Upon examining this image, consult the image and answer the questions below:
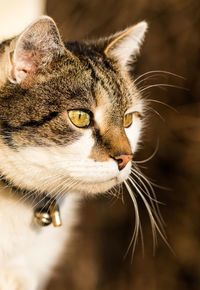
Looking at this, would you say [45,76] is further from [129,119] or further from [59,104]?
[129,119]

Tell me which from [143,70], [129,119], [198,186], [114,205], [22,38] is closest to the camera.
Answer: [22,38]

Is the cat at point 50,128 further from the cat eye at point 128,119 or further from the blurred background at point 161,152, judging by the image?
the blurred background at point 161,152

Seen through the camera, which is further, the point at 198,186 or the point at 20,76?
the point at 198,186

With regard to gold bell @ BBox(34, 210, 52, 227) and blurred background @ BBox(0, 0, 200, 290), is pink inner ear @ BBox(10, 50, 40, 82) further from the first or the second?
blurred background @ BBox(0, 0, 200, 290)

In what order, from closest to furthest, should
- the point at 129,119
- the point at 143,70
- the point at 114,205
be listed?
the point at 129,119
the point at 143,70
the point at 114,205

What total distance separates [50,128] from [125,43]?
11.9 inches

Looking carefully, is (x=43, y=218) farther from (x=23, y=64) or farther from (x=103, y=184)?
(x=23, y=64)

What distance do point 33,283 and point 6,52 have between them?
0.51 m

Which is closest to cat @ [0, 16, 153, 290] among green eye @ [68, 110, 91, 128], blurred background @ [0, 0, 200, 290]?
green eye @ [68, 110, 91, 128]

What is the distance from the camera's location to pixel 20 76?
564 millimetres

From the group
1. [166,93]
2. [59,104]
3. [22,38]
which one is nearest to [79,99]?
[59,104]

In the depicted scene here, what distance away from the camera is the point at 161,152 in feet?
3.09

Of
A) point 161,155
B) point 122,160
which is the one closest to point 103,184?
point 122,160

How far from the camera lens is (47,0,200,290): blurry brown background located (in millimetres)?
843
